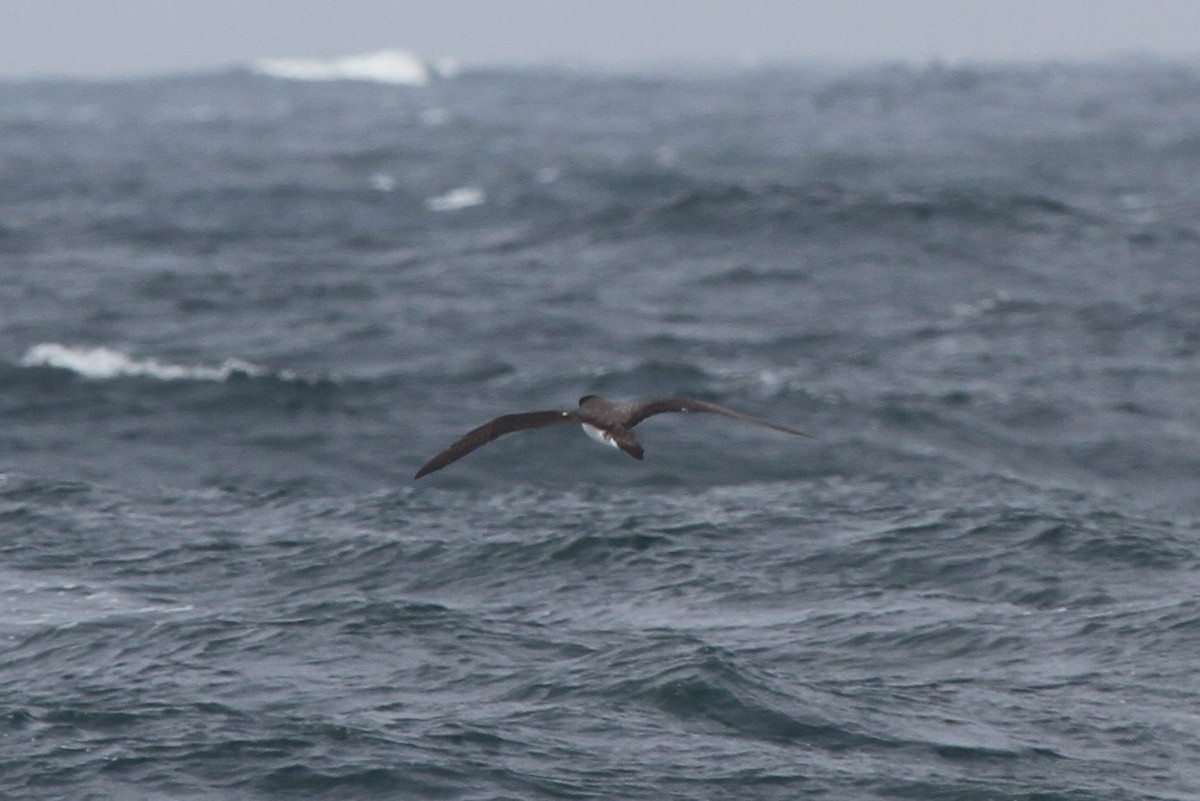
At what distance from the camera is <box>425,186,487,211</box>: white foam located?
2867 inches

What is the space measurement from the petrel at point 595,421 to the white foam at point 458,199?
51.8 metres

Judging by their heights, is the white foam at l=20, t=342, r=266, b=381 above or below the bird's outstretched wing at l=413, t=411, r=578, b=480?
below

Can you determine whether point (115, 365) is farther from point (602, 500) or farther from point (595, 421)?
point (595, 421)

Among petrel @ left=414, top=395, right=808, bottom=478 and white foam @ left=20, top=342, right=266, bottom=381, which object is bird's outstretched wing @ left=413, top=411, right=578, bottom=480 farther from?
white foam @ left=20, top=342, right=266, bottom=381

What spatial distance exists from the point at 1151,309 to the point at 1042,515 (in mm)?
19552

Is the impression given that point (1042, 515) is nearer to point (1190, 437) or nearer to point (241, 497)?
point (1190, 437)

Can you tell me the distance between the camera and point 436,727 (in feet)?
73.7

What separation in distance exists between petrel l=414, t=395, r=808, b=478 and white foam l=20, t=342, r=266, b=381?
2192 centimetres

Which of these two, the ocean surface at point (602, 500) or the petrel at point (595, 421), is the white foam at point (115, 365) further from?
the petrel at point (595, 421)

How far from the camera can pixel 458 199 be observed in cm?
7475

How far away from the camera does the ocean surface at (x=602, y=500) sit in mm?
22188

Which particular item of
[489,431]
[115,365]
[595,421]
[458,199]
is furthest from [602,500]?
[458,199]

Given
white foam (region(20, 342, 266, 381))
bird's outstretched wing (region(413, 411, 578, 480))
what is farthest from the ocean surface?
bird's outstretched wing (region(413, 411, 578, 480))

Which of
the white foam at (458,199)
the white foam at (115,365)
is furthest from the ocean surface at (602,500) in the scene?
the white foam at (458,199)
